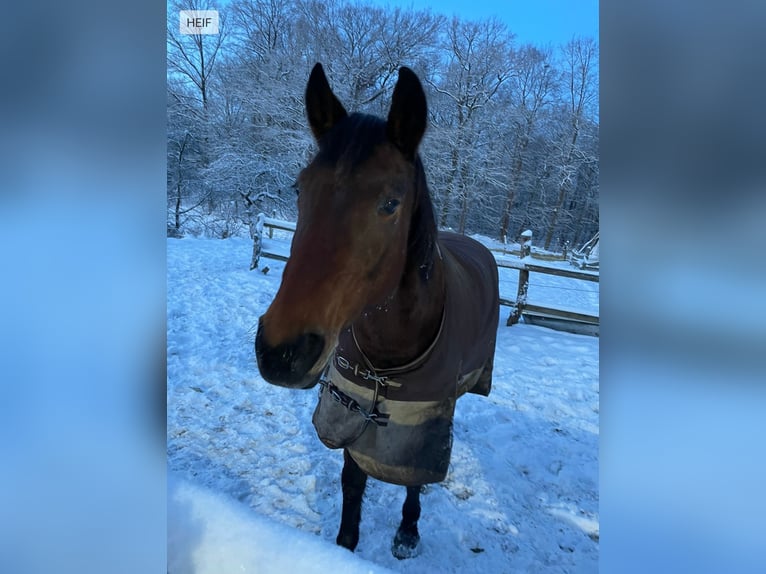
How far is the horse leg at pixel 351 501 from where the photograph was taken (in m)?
1.29

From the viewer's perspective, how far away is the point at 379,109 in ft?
3.63

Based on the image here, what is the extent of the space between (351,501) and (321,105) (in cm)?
123

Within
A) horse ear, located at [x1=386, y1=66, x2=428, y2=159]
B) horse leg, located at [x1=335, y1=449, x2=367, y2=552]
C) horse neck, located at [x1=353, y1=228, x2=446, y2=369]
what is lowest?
horse leg, located at [x1=335, y1=449, x2=367, y2=552]

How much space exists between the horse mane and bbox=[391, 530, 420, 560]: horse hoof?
994 mm

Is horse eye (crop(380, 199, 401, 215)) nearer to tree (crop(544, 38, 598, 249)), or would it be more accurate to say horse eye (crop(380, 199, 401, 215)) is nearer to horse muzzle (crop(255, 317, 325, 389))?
horse muzzle (crop(255, 317, 325, 389))

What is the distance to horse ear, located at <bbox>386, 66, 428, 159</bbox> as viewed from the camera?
2.60 ft

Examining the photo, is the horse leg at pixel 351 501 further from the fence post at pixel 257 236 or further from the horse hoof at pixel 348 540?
the fence post at pixel 257 236

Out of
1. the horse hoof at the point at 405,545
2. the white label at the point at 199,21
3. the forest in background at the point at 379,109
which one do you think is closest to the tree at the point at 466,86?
the forest in background at the point at 379,109
